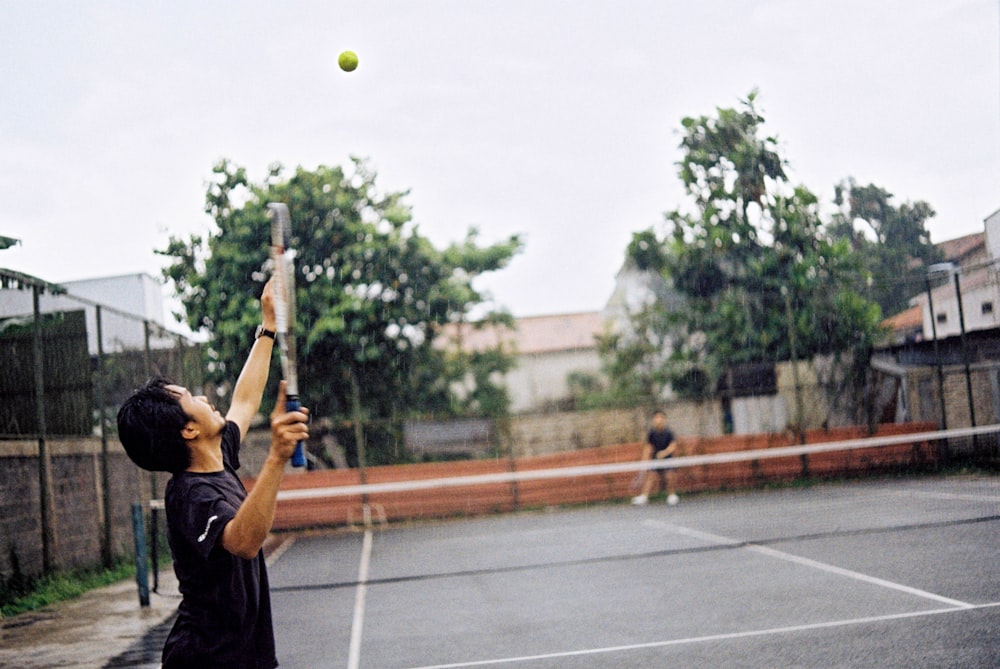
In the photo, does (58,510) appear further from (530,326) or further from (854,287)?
(530,326)

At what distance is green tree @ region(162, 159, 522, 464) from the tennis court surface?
736 cm

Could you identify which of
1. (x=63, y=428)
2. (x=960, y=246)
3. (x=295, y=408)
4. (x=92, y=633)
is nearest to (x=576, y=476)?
(x=63, y=428)

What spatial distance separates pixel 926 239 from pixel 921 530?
1773cm

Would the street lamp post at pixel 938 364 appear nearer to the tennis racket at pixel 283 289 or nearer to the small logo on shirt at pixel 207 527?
the tennis racket at pixel 283 289

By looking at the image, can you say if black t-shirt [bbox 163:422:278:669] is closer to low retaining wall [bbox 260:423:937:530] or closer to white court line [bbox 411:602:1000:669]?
white court line [bbox 411:602:1000:669]

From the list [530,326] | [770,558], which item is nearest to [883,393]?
[770,558]

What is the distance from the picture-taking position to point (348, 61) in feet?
23.8

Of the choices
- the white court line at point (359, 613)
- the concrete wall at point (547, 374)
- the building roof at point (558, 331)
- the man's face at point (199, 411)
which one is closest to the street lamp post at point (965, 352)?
the white court line at point (359, 613)

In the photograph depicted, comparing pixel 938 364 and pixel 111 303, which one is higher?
pixel 111 303

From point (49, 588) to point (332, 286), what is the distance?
1210cm

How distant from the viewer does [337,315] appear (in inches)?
821

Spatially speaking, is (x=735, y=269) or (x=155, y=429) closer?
(x=155, y=429)

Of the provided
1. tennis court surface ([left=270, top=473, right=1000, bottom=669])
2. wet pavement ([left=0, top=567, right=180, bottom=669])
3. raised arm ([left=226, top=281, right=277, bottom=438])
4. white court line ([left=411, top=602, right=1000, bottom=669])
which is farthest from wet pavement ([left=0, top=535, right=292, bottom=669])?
raised arm ([left=226, top=281, right=277, bottom=438])

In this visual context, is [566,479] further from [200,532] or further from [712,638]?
[200,532]
